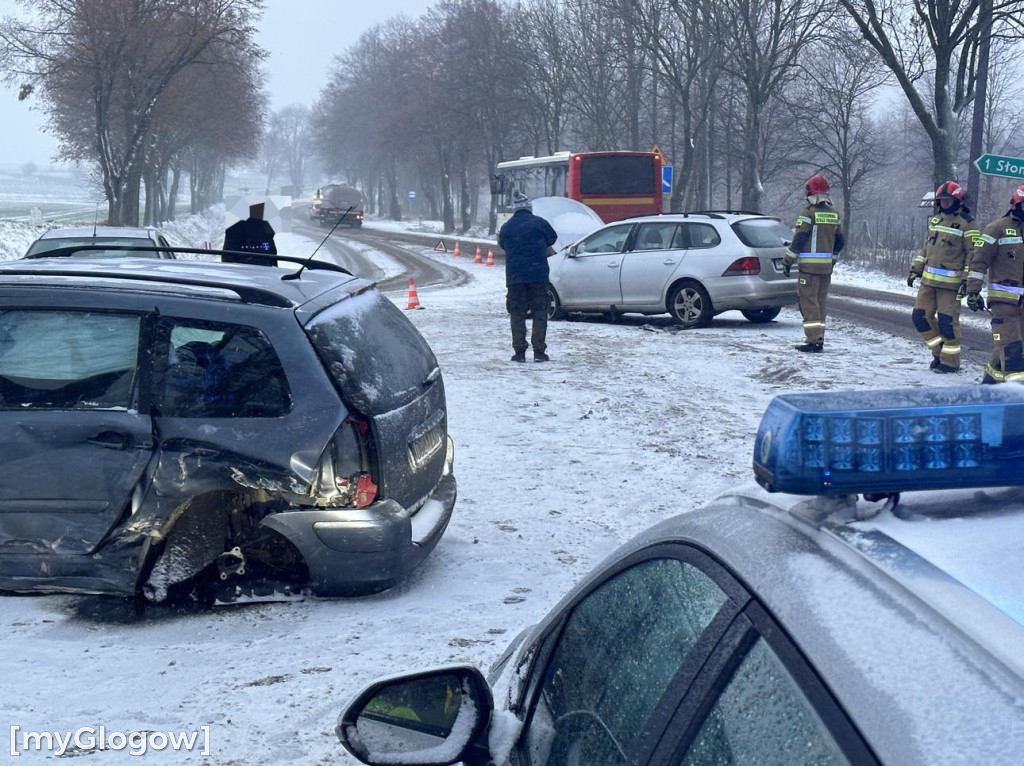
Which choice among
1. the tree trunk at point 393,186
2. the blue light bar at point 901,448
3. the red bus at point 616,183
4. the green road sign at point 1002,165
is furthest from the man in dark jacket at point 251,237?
the tree trunk at point 393,186

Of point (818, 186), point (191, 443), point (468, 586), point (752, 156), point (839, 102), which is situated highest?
point (839, 102)

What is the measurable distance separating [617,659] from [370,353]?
368 cm

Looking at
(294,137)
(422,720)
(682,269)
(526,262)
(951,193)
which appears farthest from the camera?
(294,137)

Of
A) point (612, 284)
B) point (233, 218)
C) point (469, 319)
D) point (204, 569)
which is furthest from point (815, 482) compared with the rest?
point (469, 319)

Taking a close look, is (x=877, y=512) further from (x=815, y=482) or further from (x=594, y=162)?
(x=594, y=162)

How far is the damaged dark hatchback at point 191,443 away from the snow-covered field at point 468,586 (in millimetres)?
247

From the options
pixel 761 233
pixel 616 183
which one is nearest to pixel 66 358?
pixel 761 233

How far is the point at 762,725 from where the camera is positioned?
136 centimetres

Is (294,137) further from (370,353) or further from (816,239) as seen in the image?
(370,353)

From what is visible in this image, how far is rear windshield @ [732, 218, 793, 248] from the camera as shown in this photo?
15.6 metres

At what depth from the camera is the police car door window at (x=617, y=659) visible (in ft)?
5.44

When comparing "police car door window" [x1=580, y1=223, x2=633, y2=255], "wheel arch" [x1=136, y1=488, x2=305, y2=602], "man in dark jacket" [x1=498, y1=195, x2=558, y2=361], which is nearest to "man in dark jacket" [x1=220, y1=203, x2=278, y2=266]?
"man in dark jacket" [x1=498, y1=195, x2=558, y2=361]

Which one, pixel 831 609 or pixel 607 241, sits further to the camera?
pixel 607 241

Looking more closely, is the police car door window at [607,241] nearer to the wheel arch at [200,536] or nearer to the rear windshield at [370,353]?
the rear windshield at [370,353]
